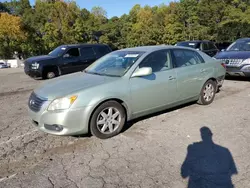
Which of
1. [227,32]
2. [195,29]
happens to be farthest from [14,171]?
[195,29]

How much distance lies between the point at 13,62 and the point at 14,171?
3095 centimetres

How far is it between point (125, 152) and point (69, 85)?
146cm

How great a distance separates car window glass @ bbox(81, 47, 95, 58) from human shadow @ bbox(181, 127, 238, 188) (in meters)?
8.38

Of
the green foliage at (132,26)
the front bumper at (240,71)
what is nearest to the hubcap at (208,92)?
the front bumper at (240,71)

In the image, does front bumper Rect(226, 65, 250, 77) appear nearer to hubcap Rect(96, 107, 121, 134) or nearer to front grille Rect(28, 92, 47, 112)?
hubcap Rect(96, 107, 121, 134)

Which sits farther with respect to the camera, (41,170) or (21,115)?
(21,115)

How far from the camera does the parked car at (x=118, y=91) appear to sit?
12.5ft

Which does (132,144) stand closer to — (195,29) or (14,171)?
(14,171)

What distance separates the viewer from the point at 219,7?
39.5 m

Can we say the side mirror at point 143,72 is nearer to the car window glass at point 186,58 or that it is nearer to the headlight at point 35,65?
the car window glass at point 186,58

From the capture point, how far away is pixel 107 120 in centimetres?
411

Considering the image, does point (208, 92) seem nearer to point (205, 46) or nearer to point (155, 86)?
point (155, 86)

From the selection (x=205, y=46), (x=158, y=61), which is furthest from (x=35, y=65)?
(x=205, y=46)

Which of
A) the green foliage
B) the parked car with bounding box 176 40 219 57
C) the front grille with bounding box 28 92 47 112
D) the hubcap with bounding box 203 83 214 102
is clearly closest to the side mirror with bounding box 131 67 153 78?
the front grille with bounding box 28 92 47 112
